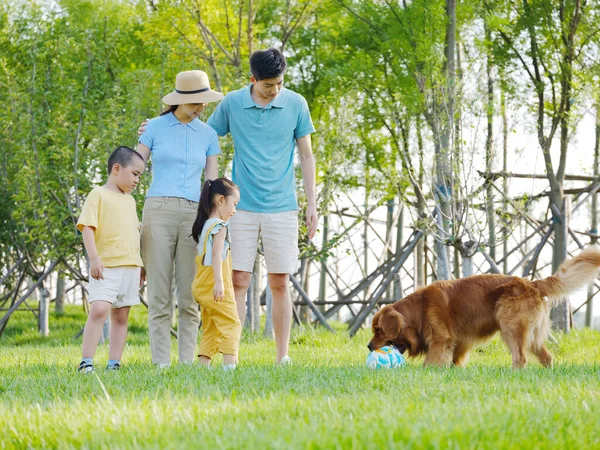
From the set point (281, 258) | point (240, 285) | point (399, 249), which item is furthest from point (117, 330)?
point (399, 249)

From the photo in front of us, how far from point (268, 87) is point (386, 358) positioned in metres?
2.03

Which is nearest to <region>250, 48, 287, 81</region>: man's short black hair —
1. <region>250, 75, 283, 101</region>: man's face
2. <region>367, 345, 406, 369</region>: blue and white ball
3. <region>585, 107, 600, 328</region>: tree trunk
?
<region>250, 75, 283, 101</region>: man's face

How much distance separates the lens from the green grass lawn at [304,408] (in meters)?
2.81

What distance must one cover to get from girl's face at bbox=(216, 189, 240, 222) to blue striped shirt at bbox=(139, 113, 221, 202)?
0.28m

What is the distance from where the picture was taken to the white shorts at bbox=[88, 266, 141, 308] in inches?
214

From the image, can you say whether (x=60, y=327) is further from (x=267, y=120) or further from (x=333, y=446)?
(x=333, y=446)

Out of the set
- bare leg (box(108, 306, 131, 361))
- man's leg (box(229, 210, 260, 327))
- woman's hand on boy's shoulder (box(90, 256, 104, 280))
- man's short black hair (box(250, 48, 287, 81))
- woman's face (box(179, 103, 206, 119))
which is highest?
man's short black hair (box(250, 48, 287, 81))

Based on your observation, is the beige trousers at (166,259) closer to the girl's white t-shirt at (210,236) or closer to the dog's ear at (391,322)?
the girl's white t-shirt at (210,236)

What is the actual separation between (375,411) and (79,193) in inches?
351

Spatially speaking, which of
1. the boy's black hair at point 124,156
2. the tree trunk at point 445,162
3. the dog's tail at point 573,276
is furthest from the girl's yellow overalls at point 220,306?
the tree trunk at point 445,162

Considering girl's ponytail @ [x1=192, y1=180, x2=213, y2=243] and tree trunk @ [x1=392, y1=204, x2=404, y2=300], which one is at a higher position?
girl's ponytail @ [x1=192, y1=180, x2=213, y2=243]

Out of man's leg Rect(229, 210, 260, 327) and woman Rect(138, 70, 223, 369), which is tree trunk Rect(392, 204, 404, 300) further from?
woman Rect(138, 70, 223, 369)

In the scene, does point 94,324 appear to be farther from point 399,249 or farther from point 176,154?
point 399,249

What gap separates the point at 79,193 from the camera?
11445 millimetres
